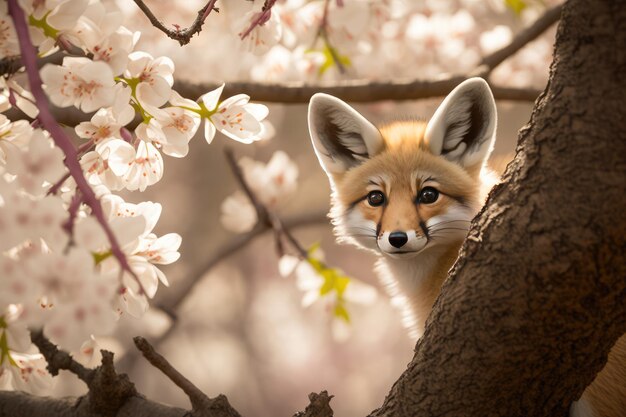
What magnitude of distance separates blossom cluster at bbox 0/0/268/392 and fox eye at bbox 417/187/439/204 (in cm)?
58

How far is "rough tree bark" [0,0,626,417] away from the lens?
99cm

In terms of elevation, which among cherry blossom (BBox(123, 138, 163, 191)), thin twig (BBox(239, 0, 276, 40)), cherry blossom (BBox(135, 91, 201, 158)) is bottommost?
cherry blossom (BBox(123, 138, 163, 191))

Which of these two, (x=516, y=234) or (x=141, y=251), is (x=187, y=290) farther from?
(x=516, y=234)

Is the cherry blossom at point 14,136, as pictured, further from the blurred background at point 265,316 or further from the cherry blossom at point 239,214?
the blurred background at point 265,316

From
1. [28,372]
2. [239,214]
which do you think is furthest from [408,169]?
[239,214]

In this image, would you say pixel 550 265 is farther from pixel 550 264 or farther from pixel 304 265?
pixel 304 265

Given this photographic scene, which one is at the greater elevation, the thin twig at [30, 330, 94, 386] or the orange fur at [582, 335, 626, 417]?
the orange fur at [582, 335, 626, 417]

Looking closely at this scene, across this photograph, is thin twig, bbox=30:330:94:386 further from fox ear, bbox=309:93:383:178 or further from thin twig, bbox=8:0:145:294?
fox ear, bbox=309:93:383:178

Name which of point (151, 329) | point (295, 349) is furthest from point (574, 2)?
point (295, 349)

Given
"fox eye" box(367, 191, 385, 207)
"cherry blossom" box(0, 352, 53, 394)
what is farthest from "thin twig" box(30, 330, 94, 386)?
"fox eye" box(367, 191, 385, 207)

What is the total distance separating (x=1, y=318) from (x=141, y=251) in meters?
0.27

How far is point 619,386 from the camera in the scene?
1468mm

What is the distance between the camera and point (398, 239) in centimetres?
170

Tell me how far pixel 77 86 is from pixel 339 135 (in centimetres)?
99
